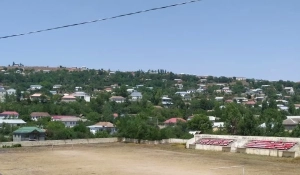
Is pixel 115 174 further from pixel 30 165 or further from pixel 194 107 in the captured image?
pixel 194 107

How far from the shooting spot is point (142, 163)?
25672 millimetres

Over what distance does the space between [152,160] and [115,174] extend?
6.32 metres

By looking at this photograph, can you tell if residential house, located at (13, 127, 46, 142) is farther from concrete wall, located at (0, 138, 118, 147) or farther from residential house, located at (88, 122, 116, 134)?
residential house, located at (88, 122, 116, 134)

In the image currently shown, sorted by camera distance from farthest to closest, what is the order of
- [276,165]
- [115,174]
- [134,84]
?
[134,84]
[276,165]
[115,174]

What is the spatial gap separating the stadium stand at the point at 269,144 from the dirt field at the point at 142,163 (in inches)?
62.9

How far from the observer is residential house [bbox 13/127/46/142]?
46.4 metres

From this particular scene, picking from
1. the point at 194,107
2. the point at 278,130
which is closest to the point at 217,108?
the point at 194,107

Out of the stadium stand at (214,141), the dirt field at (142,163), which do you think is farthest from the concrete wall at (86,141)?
the dirt field at (142,163)

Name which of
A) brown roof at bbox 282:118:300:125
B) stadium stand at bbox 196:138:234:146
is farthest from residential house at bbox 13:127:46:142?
brown roof at bbox 282:118:300:125

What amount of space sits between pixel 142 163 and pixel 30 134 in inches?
958

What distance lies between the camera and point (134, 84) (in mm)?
198375

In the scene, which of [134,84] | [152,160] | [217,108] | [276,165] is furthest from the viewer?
[134,84]

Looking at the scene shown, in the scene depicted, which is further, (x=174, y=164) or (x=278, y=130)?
(x=278, y=130)

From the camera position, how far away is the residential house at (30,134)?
152 feet
